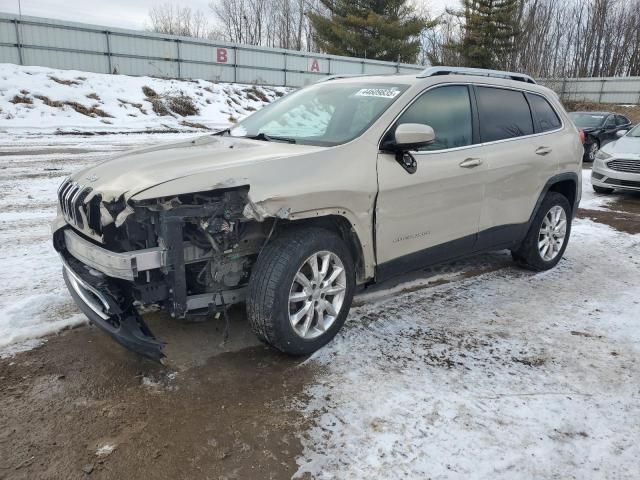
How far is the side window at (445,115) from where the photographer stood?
396cm

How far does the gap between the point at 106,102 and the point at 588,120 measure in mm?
17705

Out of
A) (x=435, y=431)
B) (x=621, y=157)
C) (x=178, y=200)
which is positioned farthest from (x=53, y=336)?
(x=621, y=157)

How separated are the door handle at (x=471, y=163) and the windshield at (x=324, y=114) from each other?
790 millimetres

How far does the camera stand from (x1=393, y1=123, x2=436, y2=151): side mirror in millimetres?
3510

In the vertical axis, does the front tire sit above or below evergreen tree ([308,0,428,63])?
below

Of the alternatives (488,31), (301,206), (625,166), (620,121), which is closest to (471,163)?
(301,206)

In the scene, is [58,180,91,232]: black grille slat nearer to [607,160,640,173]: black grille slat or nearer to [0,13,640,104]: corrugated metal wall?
[607,160,640,173]: black grille slat

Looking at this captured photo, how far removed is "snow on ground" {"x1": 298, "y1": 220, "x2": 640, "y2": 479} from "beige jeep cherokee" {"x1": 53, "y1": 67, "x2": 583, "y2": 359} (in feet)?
1.42

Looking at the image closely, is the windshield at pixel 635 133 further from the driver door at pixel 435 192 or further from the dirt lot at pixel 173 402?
the dirt lot at pixel 173 402

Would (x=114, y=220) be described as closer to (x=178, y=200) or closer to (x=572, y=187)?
(x=178, y=200)

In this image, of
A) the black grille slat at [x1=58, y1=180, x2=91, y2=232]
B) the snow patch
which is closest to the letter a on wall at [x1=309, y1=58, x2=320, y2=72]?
the black grille slat at [x1=58, y1=180, x2=91, y2=232]

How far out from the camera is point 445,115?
4184mm

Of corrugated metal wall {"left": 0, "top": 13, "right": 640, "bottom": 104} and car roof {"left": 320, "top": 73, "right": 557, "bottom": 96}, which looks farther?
corrugated metal wall {"left": 0, "top": 13, "right": 640, "bottom": 104}

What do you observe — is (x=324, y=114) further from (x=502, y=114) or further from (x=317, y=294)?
(x=502, y=114)
